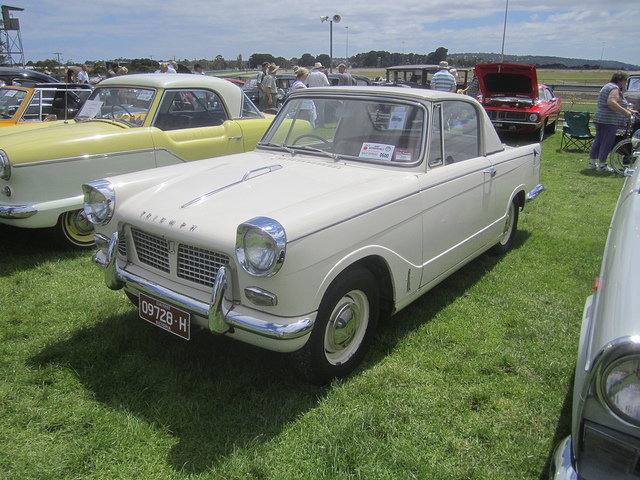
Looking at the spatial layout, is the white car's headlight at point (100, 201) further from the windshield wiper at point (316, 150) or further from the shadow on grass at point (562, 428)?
the shadow on grass at point (562, 428)

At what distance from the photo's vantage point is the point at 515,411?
8.54ft

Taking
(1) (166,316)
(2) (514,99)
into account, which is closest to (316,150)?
(1) (166,316)

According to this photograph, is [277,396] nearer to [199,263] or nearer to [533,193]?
[199,263]

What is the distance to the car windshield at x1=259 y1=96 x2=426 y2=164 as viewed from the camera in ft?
10.9

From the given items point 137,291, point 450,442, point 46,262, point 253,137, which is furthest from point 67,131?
point 450,442

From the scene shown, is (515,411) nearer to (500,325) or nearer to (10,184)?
(500,325)

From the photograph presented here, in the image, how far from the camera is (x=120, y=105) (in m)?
5.49

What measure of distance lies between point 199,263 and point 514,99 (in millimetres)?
11247

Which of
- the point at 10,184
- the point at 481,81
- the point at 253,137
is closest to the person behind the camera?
the point at 10,184

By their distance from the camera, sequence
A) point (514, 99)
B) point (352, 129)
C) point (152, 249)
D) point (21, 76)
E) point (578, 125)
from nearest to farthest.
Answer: point (152, 249)
point (352, 129)
point (578, 125)
point (514, 99)
point (21, 76)

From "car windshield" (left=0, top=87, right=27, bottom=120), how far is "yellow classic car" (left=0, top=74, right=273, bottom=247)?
5.82 feet

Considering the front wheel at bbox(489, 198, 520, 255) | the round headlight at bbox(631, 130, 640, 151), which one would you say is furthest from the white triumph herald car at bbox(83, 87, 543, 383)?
the round headlight at bbox(631, 130, 640, 151)

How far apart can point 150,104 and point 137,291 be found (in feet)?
10.3

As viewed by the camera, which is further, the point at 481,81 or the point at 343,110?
the point at 481,81
